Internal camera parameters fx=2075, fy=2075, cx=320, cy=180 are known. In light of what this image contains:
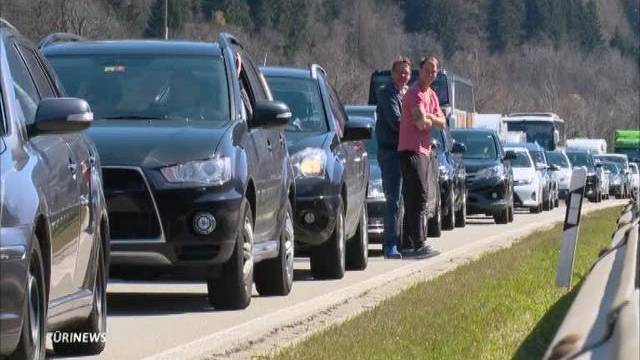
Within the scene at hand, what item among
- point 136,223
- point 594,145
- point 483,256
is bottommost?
point 594,145

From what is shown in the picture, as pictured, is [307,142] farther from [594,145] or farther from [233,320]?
[594,145]

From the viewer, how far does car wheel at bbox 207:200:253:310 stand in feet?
41.2

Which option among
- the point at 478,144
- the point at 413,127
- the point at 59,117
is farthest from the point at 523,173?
the point at 59,117

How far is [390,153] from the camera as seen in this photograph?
64.9 ft

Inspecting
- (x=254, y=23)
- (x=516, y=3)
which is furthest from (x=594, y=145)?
(x=516, y=3)

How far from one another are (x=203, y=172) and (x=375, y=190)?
9401mm

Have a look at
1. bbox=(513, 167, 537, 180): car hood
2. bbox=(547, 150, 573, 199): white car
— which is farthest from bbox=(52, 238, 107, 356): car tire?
bbox=(547, 150, 573, 199): white car

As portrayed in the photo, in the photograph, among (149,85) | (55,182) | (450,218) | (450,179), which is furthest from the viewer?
(450,218)

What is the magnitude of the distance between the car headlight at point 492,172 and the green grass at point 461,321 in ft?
55.5

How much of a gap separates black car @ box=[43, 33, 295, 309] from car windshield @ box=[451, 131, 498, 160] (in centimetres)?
2038

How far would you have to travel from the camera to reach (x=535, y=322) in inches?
455

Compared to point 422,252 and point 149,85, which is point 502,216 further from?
point 149,85

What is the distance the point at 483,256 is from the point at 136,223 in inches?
299

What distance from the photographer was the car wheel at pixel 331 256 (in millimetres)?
16094
